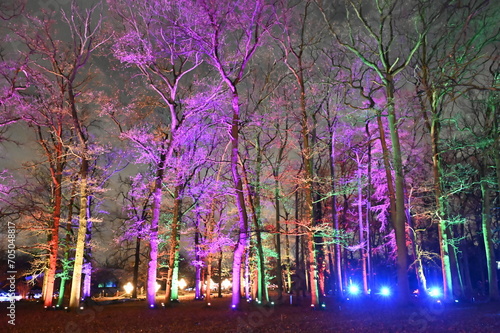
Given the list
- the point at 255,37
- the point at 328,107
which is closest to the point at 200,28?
the point at 255,37

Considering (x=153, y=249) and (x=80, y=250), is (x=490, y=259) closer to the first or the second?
(x=153, y=249)

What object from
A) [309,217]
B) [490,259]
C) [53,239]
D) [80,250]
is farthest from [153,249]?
[490,259]

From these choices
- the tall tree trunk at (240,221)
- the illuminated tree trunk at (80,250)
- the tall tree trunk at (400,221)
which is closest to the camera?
the tall tree trunk at (400,221)

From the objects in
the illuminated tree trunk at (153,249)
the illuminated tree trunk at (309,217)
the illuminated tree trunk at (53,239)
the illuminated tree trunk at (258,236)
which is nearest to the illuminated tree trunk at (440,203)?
the illuminated tree trunk at (309,217)

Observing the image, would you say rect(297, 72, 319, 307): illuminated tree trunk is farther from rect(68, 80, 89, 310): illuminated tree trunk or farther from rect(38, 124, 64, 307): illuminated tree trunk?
rect(38, 124, 64, 307): illuminated tree trunk

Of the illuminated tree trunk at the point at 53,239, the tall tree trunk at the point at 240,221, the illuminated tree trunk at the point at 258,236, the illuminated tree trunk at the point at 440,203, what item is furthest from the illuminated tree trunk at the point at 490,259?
the illuminated tree trunk at the point at 53,239

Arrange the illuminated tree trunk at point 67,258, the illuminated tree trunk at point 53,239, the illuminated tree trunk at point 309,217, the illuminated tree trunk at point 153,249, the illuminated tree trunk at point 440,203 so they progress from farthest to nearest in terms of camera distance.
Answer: the illuminated tree trunk at point 67,258
the illuminated tree trunk at point 53,239
the illuminated tree trunk at point 153,249
the illuminated tree trunk at point 440,203
the illuminated tree trunk at point 309,217

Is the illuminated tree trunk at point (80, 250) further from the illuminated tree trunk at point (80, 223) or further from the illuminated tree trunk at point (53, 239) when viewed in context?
the illuminated tree trunk at point (53, 239)

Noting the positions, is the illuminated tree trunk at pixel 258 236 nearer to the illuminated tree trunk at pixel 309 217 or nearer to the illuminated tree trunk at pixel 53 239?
the illuminated tree trunk at pixel 309 217

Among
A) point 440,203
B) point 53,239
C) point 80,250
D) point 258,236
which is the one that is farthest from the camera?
point 53,239

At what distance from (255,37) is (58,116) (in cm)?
1069

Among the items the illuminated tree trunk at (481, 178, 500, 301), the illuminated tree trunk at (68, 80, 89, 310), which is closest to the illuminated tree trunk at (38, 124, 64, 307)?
the illuminated tree trunk at (68, 80, 89, 310)

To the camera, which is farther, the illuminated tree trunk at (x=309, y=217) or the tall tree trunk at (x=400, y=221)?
the illuminated tree trunk at (x=309, y=217)

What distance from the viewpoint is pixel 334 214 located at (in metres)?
21.4
